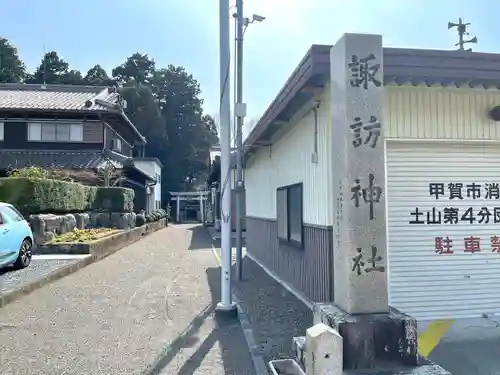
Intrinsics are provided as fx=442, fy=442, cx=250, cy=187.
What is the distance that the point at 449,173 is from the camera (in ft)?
21.0

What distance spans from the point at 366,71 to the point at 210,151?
4520cm

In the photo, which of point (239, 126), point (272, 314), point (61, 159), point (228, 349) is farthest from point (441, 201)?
point (61, 159)

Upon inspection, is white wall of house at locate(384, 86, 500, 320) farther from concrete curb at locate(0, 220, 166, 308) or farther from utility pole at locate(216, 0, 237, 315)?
concrete curb at locate(0, 220, 166, 308)

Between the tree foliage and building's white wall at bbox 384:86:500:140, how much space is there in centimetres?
3996

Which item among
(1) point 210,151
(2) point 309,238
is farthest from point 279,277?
(1) point 210,151

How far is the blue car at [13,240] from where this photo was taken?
915 centimetres

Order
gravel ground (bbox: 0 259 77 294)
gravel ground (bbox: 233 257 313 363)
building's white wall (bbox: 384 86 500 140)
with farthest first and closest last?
gravel ground (bbox: 0 259 77 294), building's white wall (bbox: 384 86 500 140), gravel ground (bbox: 233 257 313 363)

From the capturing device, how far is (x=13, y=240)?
374 inches

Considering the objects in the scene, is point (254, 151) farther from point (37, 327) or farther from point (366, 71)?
point (366, 71)

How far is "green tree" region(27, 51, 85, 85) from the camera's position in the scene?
47469 millimetres

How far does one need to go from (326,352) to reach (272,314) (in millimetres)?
3394

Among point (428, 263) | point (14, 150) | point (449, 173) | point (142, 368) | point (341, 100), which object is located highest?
point (14, 150)

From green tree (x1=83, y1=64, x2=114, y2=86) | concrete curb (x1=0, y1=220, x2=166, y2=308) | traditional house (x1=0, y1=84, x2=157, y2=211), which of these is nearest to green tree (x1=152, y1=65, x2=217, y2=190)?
green tree (x1=83, y1=64, x2=114, y2=86)

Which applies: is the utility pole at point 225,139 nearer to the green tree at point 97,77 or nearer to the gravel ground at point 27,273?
the gravel ground at point 27,273
